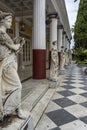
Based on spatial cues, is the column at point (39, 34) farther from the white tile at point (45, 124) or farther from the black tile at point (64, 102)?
the white tile at point (45, 124)

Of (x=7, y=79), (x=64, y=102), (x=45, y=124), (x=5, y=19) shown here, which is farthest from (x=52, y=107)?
(x=5, y=19)

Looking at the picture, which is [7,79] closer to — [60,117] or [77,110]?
[60,117]

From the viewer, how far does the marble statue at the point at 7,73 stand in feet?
8.05

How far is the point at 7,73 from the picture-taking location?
247 centimetres

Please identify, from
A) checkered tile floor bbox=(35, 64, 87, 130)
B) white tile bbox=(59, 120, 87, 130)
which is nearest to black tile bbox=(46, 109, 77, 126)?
checkered tile floor bbox=(35, 64, 87, 130)

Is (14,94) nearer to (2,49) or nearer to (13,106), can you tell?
(13,106)

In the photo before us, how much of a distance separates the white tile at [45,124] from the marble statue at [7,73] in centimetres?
101

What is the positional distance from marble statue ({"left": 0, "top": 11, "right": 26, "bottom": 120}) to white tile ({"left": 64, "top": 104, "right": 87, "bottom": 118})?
184 centimetres

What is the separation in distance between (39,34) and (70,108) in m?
2.85

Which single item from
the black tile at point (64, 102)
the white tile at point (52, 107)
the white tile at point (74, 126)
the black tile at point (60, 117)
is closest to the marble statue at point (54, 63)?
the black tile at point (64, 102)

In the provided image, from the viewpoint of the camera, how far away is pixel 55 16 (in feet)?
28.6

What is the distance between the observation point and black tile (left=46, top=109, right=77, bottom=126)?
3703 mm

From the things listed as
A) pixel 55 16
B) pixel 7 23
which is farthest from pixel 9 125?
pixel 55 16

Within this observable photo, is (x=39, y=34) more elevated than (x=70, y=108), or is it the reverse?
(x=39, y=34)
